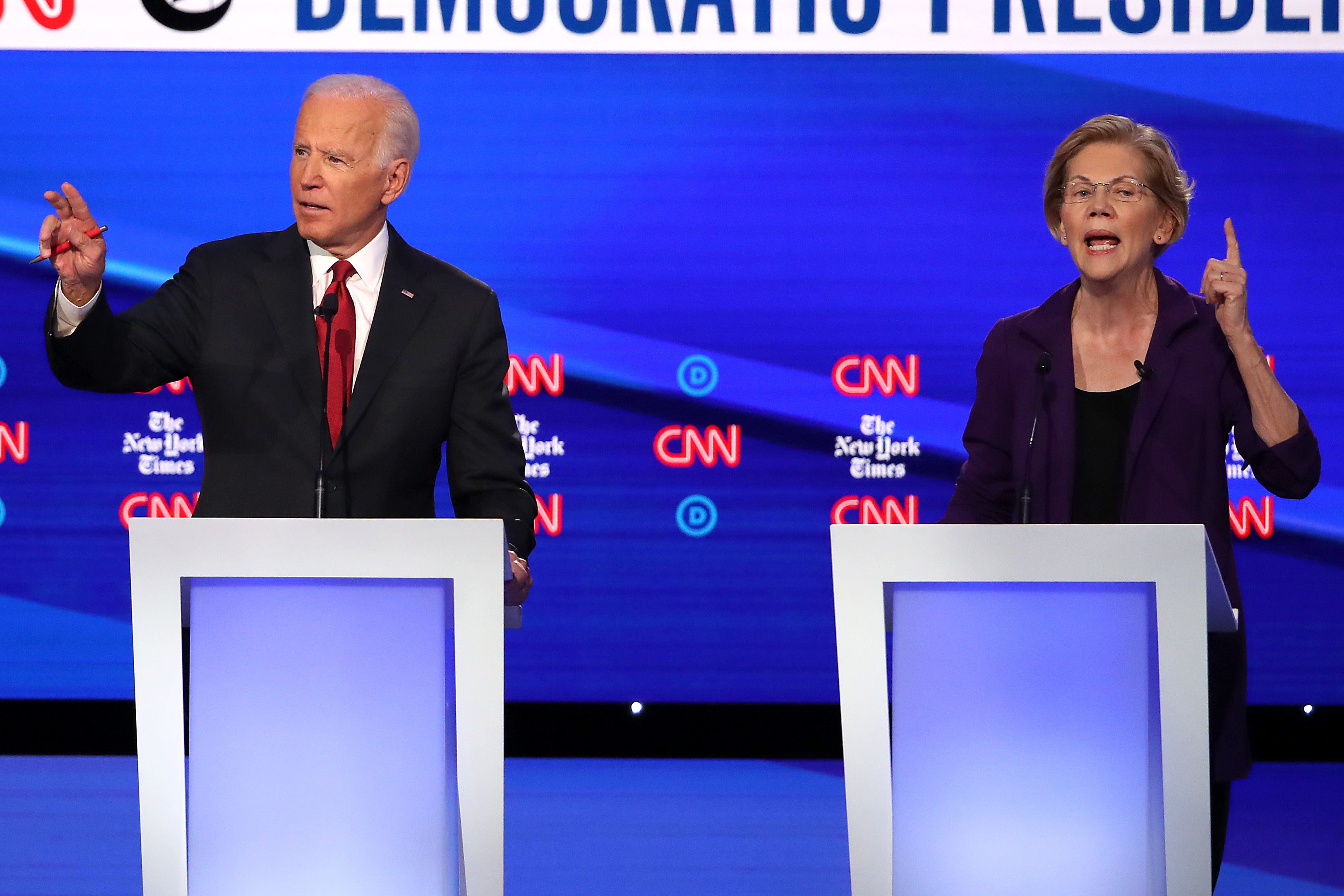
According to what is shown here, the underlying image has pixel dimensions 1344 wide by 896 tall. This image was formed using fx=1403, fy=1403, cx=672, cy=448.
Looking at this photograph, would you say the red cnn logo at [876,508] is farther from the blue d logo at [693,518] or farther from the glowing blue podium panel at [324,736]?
the glowing blue podium panel at [324,736]

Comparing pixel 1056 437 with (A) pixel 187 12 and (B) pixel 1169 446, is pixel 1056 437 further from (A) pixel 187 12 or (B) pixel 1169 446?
(A) pixel 187 12

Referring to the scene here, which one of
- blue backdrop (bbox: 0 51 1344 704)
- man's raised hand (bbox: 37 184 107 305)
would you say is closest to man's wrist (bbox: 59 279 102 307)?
man's raised hand (bbox: 37 184 107 305)

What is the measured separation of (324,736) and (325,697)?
0.05 m

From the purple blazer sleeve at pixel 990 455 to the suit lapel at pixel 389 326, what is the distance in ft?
3.15

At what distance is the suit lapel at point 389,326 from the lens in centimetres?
230

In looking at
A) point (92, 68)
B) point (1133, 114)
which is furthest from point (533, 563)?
point (1133, 114)

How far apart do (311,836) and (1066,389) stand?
53.6 inches

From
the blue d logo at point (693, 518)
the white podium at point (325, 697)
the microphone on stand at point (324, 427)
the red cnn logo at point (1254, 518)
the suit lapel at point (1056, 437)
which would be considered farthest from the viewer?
the blue d logo at point (693, 518)

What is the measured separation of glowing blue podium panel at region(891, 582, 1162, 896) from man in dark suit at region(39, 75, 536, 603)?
79cm

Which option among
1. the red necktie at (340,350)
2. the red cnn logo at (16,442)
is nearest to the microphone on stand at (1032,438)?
the red necktie at (340,350)

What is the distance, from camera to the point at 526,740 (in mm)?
4461

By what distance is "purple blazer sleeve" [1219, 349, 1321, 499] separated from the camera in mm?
2145

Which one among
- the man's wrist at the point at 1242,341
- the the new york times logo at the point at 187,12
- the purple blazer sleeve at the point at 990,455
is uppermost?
the the new york times logo at the point at 187,12

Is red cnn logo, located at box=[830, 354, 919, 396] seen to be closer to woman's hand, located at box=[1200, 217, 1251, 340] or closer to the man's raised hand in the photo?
woman's hand, located at box=[1200, 217, 1251, 340]
